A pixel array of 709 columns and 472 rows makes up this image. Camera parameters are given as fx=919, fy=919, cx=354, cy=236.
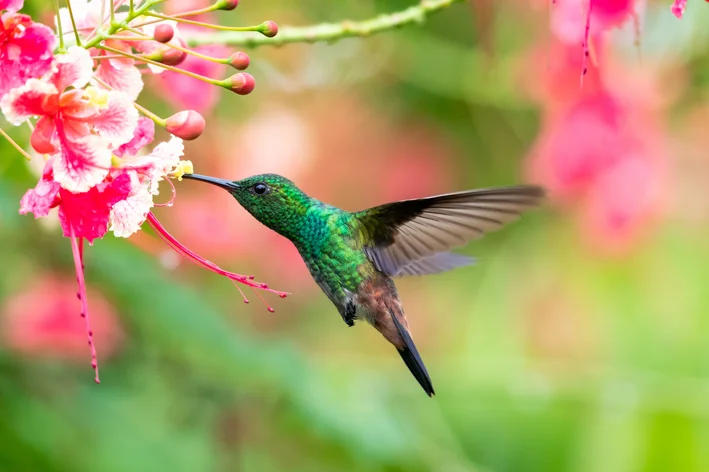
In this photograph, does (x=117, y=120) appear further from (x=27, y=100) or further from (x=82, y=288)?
(x=82, y=288)

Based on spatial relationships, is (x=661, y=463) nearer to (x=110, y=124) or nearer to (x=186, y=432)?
(x=186, y=432)

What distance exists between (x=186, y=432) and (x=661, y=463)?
7.23 ft

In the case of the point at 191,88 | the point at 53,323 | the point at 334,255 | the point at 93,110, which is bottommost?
the point at 53,323

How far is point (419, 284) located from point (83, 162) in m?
3.89

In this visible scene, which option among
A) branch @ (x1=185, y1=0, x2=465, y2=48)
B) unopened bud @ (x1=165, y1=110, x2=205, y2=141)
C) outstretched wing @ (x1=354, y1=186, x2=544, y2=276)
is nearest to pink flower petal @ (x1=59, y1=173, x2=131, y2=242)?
unopened bud @ (x1=165, y1=110, x2=205, y2=141)

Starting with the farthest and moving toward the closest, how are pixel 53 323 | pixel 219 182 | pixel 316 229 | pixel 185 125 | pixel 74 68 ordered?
pixel 53 323, pixel 316 229, pixel 219 182, pixel 185 125, pixel 74 68

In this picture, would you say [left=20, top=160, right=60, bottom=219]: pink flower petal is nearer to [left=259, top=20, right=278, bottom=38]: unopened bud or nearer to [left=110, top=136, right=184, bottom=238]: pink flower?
[left=110, top=136, right=184, bottom=238]: pink flower

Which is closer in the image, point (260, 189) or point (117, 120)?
point (117, 120)

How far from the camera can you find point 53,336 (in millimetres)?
2879

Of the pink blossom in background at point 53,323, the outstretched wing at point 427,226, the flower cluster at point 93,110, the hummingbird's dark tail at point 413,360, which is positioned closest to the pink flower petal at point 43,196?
the flower cluster at point 93,110

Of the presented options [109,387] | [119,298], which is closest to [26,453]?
[109,387]

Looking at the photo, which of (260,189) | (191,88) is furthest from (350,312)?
(191,88)

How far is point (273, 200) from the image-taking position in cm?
180

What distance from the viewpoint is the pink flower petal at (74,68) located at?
50.2 inches
